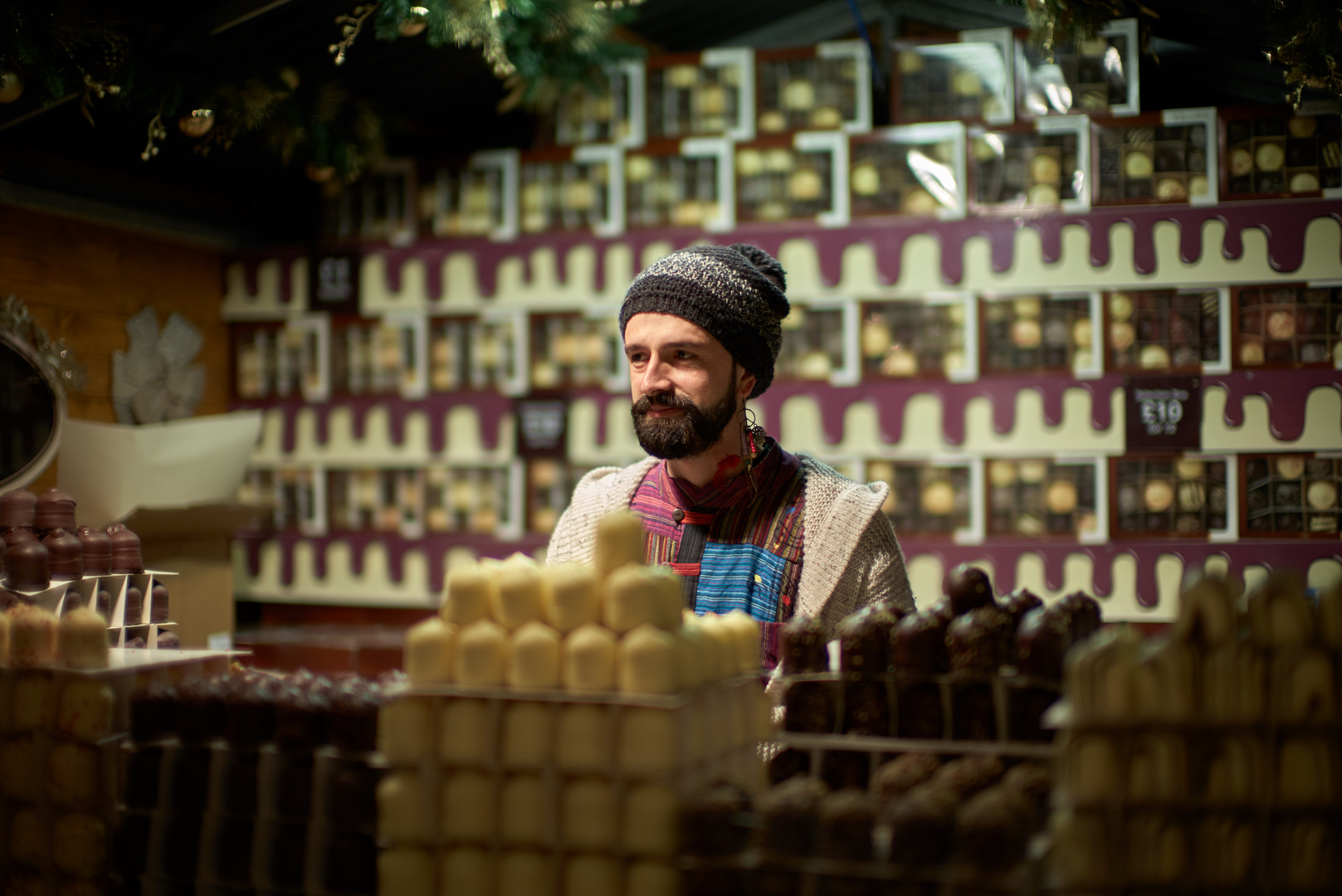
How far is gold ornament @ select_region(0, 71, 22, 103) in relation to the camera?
118 inches

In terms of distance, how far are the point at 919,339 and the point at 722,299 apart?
7.21 ft

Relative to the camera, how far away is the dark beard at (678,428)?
7.45 ft

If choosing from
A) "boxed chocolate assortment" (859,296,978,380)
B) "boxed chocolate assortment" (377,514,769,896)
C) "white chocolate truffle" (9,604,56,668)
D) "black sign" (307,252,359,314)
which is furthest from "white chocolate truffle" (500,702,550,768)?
"black sign" (307,252,359,314)

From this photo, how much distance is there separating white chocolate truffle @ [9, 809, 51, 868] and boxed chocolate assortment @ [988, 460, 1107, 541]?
336cm

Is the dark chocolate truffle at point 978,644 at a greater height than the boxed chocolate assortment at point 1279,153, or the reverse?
the boxed chocolate assortment at point 1279,153

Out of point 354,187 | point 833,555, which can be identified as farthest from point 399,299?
point 833,555

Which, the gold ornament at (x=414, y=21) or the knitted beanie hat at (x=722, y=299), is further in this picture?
the gold ornament at (x=414, y=21)

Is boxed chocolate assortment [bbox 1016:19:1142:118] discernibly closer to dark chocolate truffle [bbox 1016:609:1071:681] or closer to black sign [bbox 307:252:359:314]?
black sign [bbox 307:252:359:314]

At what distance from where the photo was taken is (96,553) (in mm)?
2482

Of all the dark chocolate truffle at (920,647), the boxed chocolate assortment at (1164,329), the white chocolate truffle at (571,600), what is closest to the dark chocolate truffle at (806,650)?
the dark chocolate truffle at (920,647)

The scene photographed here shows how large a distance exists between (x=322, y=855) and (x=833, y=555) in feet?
3.73

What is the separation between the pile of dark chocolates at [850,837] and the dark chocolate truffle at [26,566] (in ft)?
5.16

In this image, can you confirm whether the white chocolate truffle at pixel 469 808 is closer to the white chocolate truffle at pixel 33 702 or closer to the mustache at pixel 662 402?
the white chocolate truffle at pixel 33 702

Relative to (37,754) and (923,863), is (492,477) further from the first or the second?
(923,863)
